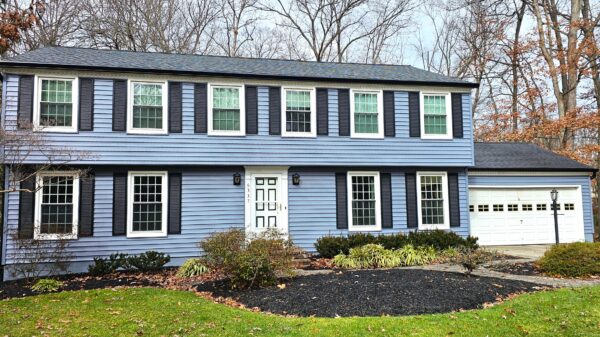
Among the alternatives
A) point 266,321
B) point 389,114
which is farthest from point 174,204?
point 389,114

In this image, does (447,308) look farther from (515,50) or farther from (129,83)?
(515,50)

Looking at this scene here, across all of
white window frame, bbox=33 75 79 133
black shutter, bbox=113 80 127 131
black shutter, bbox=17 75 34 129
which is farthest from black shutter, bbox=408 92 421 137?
black shutter, bbox=17 75 34 129

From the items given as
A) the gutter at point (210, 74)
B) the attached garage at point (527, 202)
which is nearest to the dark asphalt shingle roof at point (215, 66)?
the gutter at point (210, 74)

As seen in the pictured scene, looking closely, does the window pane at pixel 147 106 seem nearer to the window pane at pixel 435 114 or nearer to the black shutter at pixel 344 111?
the black shutter at pixel 344 111

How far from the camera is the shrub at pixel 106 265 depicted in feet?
32.5

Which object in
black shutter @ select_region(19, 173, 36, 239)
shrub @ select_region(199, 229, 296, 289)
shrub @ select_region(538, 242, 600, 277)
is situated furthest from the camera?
black shutter @ select_region(19, 173, 36, 239)

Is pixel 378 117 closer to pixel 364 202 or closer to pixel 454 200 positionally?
pixel 364 202

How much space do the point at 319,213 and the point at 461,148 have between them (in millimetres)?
5049

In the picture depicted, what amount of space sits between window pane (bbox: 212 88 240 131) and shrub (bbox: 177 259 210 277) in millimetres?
3921

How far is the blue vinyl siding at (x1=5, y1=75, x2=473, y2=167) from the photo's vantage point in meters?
10.8

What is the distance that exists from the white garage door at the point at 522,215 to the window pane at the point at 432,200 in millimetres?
2043

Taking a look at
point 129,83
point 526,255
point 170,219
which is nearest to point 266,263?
point 170,219

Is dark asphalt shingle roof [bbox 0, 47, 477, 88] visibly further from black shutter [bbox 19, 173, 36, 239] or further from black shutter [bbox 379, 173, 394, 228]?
black shutter [bbox 19, 173, 36, 239]

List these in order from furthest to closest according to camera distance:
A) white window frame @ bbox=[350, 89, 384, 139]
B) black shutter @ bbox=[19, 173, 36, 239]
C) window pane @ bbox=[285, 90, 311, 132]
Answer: white window frame @ bbox=[350, 89, 384, 139]
window pane @ bbox=[285, 90, 311, 132]
black shutter @ bbox=[19, 173, 36, 239]
